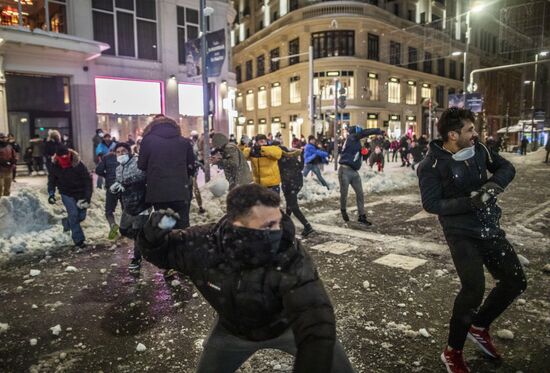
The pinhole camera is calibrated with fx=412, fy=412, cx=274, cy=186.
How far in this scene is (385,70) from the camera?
41906mm

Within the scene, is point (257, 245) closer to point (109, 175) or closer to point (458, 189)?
point (458, 189)

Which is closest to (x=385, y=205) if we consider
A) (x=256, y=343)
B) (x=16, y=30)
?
(x=256, y=343)

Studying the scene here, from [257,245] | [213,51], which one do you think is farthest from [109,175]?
[213,51]

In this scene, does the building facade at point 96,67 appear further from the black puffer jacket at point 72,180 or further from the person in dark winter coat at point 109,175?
the black puffer jacket at point 72,180

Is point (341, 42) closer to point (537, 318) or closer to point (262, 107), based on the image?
point (262, 107)

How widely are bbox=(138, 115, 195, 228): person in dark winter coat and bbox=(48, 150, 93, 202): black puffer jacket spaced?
225cm

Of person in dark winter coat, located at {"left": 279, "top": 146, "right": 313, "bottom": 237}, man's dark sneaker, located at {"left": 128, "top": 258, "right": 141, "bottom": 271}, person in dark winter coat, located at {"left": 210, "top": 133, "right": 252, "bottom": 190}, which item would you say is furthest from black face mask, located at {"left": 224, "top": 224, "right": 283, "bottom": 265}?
person in dark winter coat, located at {"left": 279, "top": 146, "right": 313, "bottom": 237}

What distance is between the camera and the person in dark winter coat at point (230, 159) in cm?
682

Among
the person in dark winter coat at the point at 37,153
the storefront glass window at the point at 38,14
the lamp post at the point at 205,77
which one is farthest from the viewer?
the storefront glass window at the point at 38,14

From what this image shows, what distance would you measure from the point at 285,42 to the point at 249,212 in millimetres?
44590

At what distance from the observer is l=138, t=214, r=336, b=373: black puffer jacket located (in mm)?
1752

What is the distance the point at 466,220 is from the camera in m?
3.14

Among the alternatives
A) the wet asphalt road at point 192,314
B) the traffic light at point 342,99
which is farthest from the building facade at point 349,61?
the wet asphalt road at point 192,314

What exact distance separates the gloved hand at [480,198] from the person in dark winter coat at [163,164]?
12.1ft
